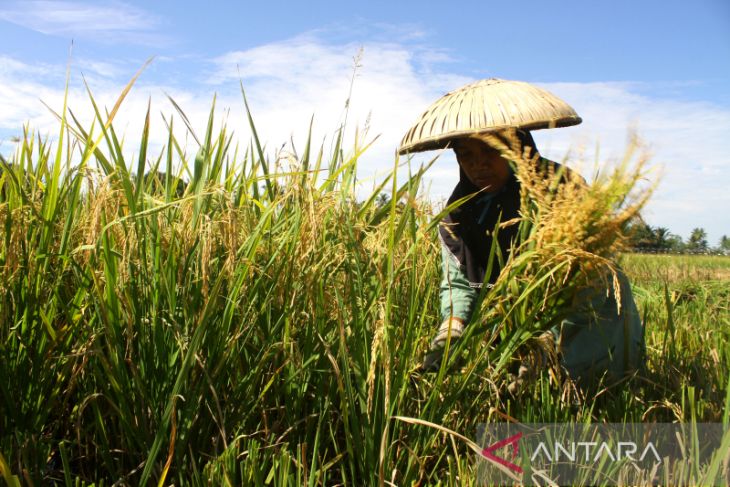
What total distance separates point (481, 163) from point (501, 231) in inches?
11.5

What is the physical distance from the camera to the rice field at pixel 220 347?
1.34 m

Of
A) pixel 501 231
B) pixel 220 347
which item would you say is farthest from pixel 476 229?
pixel 220 347

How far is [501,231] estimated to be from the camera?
93.8 inches

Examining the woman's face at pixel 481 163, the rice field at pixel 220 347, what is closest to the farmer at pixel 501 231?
the woman's face at pixel 481 163

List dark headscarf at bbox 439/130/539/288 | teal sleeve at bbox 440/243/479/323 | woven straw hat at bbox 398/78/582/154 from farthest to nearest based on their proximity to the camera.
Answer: dark headscarf at bbox 439/130/539/288, teal sleeve at bbox 440/243/479/323, woven straw hat at bbox 398/78/582/154

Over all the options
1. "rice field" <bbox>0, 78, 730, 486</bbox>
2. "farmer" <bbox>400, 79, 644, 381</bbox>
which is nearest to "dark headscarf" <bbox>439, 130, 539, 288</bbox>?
"farmer" <bbox>400, 79, 644, 381</bbox>

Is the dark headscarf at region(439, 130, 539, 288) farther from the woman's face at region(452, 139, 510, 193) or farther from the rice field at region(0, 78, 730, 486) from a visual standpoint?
the rice field at region(0, 78, 730, 486)

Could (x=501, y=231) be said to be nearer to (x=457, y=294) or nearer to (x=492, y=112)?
(x=457, y=294)

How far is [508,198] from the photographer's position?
2309 millimetres

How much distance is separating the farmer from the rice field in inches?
8.9

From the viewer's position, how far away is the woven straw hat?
177 cm

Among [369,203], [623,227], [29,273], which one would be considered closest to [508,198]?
[369,203]

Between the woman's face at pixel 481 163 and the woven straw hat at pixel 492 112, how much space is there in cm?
27

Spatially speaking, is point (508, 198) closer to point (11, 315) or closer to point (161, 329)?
point (161, 329)
